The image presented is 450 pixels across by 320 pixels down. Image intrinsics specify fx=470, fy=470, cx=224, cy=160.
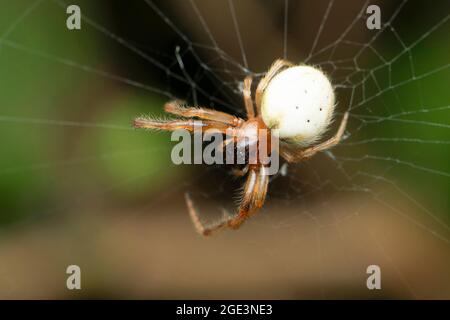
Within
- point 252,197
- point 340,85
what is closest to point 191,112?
point 252,197

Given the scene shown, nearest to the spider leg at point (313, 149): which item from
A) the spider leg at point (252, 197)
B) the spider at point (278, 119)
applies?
the spider at point (278, 119)

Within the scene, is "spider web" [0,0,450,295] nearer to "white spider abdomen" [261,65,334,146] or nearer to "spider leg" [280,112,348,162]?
"spider leg" [280,112,348,162]

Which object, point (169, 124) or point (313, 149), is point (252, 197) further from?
point (169, 124)

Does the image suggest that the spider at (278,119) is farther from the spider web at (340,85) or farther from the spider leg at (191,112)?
the spider web at (340,85)

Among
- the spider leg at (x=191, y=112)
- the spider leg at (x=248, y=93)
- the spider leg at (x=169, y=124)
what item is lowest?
the spider leg at (x=169, y=124)

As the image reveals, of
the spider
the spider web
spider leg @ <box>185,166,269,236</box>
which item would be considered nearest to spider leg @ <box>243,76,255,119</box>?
the spider
